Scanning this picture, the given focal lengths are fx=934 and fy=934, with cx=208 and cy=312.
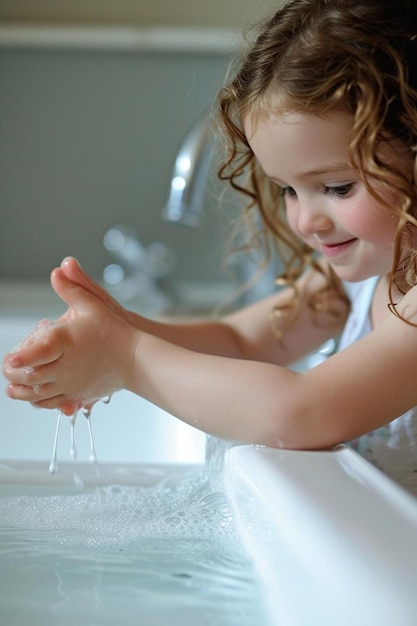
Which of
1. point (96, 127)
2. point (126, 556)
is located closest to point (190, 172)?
point (126, 556)

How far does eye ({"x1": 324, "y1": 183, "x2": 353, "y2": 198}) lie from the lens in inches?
30.0

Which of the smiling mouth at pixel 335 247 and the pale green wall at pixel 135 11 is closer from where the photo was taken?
the smiling mouth at pixel 335 247

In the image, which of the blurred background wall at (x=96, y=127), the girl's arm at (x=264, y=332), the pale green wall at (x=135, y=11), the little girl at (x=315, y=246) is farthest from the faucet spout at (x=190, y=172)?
the pale green wall at (x=135, y=11)

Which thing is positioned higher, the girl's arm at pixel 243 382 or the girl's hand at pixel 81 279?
the girl's hand at pixel 81 279

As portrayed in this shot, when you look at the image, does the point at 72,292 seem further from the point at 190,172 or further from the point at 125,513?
the point at 190,172

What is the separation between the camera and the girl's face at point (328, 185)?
74 cm

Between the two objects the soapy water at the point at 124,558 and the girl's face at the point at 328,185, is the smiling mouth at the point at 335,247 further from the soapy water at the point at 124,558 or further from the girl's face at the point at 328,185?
the soapy water at the point at 124,558

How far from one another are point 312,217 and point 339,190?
0.11 ft

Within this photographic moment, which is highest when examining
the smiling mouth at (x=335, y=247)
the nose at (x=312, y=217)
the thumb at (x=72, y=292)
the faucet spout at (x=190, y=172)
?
the faucet spout at (x=190, y=172)

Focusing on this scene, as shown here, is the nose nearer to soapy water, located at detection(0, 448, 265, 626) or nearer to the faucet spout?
soapy water, located at detection(0, 448, 265, 626)

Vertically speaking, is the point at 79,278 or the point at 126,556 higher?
the point at 79,278

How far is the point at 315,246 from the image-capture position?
0.85 metres

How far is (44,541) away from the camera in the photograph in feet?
2.08

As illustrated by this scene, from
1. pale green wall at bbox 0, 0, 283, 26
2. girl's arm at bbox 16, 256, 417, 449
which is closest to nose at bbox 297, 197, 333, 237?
girl's arm at bbox 16, 256, 417, 449
